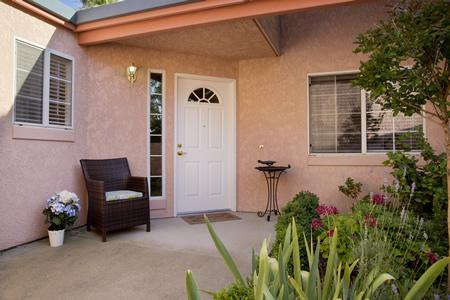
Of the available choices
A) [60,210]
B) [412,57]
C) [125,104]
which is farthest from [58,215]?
[412,57]

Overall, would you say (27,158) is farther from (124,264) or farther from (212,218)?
(212,218)

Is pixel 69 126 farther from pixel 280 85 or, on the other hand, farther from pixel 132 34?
pixel 280 85

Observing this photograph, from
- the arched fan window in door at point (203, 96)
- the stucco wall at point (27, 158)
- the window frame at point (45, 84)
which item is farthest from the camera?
the arched fan window in door at point (203, 96)

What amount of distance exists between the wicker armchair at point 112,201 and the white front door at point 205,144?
90 centimetres

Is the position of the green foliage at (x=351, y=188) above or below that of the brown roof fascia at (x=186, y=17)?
below

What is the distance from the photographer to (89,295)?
85.4 inches

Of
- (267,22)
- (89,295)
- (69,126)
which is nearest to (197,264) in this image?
(89,295)

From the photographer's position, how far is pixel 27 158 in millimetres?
3373

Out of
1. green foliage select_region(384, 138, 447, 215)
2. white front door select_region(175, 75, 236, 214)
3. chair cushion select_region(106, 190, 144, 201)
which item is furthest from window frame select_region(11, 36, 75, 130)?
green foliage select_region(384, 138, 447, 215)

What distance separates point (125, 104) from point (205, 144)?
1424mm

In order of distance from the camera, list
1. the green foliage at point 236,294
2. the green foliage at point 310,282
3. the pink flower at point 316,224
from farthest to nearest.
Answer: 1. the pink flower at point 316,224
2. the green foliage at point 236,294
3. the green foliage at point 310,282

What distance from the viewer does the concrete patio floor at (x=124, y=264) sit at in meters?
2.25

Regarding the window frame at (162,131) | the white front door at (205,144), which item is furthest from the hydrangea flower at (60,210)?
the white front door at (205,144)

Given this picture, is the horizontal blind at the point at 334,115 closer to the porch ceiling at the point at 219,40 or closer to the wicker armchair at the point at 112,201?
the porch ceiling at the point at 219,40
